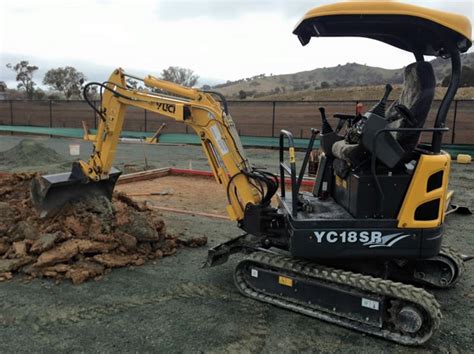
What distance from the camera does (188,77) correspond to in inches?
2670

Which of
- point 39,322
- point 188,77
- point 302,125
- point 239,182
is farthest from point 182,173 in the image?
point 188,77

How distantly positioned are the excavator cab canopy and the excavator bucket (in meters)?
3.43

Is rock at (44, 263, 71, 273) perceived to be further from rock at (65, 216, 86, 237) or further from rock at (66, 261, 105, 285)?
rock at (65, 216, 86, 237)

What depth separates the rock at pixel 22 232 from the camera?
5.36 m

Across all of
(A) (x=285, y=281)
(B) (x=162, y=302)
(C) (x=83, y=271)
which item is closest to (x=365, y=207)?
(A) (x=285, y=281)

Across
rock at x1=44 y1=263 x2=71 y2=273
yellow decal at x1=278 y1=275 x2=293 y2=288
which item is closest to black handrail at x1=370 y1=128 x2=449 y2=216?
yellow decal at x1=278 y1=275 x2=293 y2=288

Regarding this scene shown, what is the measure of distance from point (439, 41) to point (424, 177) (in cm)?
124

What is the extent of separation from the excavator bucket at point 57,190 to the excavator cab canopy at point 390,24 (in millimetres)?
3435

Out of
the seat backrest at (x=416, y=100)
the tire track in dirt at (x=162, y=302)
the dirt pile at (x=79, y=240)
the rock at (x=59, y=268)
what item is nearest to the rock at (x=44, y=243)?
the dirt pile at (x=79, y=240)

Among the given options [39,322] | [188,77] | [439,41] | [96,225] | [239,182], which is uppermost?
[188,77]

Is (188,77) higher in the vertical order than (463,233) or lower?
higher

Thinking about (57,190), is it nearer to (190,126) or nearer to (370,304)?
(190,126)

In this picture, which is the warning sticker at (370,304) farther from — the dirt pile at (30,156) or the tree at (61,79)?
the tree at (61,79)

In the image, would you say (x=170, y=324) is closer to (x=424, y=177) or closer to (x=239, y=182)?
(x=239, y=182)
